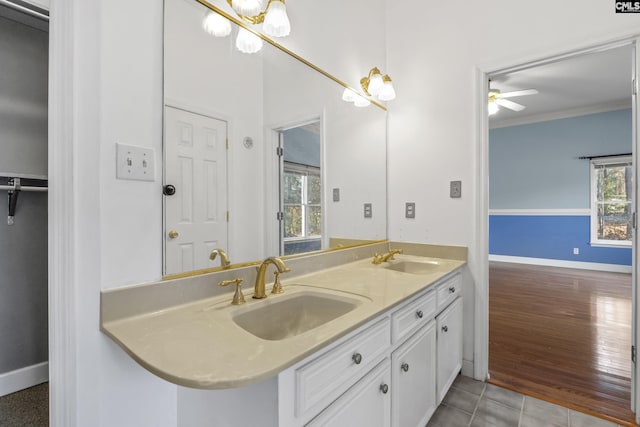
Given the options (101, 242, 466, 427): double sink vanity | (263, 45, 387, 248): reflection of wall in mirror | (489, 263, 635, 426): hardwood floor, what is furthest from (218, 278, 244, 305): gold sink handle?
(489, 263, 635, 426): hardwood floor

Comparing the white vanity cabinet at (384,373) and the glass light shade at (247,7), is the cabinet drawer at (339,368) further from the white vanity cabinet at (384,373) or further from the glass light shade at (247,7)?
the glass light shade at (247,7)

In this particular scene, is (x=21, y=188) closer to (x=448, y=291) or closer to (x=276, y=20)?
(x=276, y=20)

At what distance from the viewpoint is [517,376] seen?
2.04 meters

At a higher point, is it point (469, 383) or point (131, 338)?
point (131, 338)

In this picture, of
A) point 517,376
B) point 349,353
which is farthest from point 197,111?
point 517,376

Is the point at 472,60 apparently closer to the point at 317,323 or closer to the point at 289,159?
the point at 289,159

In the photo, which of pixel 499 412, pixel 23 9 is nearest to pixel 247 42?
pixel 23 9

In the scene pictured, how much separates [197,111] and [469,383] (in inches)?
85.8

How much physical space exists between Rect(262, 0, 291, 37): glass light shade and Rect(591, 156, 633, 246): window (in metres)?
5.94

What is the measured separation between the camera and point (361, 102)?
7.32 ft

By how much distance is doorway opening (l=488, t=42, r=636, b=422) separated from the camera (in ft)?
6.95

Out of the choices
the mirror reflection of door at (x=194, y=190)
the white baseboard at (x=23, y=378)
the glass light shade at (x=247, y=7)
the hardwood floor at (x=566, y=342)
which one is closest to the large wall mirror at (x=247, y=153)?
the mirror reflection of door at (x=194, y=190)

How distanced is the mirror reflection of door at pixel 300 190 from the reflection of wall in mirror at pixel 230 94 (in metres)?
0.17

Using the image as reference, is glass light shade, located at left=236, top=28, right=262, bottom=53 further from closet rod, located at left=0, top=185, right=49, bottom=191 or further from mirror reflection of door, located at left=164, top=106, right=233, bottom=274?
closet rod, located at left=0, top=185, right=49, bottom=191
